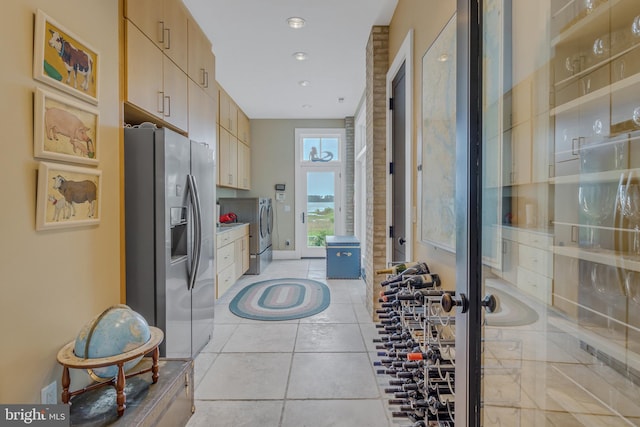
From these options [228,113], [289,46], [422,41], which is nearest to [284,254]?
[228,113]

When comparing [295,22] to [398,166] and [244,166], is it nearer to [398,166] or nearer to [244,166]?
[398,166]

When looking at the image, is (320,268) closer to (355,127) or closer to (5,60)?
(355,127)

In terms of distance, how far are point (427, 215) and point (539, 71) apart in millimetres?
1101

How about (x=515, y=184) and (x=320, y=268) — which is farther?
(x=320, y=268)

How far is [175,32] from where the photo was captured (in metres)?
2.58

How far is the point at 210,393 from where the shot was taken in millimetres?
2061

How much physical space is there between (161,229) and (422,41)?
2126mm

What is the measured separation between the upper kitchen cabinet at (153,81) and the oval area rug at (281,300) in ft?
6.95

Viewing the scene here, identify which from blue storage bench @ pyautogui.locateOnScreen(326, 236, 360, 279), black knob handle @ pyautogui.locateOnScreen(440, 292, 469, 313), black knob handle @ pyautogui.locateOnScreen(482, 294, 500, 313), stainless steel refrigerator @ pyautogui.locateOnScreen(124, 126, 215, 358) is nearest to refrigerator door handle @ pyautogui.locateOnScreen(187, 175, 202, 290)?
stainless steel refrigerator @ pyautogui.locateOnScreen(124, 126, 215, 358)

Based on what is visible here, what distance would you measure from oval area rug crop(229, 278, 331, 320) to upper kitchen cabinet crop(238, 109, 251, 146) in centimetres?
280

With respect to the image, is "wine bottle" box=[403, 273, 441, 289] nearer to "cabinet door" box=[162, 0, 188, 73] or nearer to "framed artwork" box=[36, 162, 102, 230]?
"framed artwork" box=[36, 162, 102, 230]

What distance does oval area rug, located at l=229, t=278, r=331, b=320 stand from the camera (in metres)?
3.50

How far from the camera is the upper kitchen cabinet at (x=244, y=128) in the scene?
5.78 m

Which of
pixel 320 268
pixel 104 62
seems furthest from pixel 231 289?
pixel 104 62
